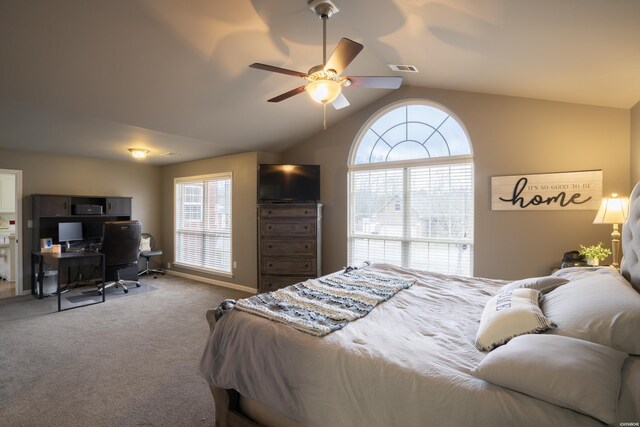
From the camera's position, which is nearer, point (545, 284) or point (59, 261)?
point (545, 284)

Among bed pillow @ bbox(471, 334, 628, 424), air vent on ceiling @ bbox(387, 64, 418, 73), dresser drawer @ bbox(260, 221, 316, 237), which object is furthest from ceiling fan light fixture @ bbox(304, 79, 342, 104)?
dresser drawer @ bbox(260, 221, 316, 237)

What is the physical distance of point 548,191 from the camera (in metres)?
3.32

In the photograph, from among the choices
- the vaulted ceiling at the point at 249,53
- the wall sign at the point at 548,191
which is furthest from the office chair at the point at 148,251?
the wall sign at the point at 548,191

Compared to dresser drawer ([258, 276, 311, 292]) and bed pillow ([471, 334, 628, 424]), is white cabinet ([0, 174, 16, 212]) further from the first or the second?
bed pillow ([471, 334, 628, 424])

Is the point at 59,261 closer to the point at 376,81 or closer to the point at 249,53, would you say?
the point at 249,53

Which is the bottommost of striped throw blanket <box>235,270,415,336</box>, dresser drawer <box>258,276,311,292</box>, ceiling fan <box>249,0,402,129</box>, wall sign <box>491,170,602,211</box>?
dresser drawer <box>258,276,311,292</box>

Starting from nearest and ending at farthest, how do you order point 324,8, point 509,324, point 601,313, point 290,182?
1. point 601,313
2. point 509,324
3. point 324,8
4. point 290,182

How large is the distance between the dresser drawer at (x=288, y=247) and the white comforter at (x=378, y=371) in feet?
8.16

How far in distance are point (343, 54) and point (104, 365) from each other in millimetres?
3224

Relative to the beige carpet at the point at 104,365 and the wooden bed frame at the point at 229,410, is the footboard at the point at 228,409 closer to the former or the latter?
the wooden bed frame at the point at 229,410

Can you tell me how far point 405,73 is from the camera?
3.68 metres

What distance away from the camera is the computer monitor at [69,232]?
509 cm

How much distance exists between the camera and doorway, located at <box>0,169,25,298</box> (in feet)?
15.6

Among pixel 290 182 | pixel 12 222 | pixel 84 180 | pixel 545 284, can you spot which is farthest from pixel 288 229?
pixel 12 222
